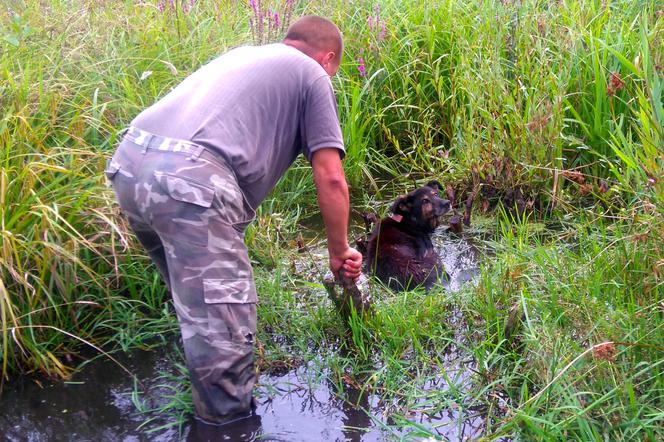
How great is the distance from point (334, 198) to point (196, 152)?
76cm

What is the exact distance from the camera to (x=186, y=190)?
386cm

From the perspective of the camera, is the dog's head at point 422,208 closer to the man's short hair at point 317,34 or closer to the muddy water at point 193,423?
the muddy water at point 193,423

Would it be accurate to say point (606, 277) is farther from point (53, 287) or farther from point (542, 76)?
point (53, 287)

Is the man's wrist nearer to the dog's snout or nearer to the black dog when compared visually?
the black dog

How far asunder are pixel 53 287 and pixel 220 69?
73.6 inches

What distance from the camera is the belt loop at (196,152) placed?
3893 millimetres


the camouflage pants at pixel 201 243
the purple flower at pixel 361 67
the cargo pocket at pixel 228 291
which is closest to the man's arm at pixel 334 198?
the camouflage pants at pixel 201 243

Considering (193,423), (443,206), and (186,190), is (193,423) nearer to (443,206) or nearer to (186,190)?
(186,190)

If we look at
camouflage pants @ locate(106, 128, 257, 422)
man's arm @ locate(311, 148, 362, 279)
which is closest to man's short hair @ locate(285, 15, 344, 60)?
man's arm @ locate(311, 148, 362, 279)

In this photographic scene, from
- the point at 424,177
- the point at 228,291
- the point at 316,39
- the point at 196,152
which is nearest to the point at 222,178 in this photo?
the point at 196,152

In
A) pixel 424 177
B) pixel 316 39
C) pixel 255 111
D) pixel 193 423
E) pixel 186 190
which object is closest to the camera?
pixel 186 190

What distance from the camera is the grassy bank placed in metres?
4.21

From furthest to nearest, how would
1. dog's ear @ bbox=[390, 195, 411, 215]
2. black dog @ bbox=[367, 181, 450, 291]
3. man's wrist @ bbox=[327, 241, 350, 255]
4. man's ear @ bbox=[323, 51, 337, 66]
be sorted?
dog's ear @ bbox=[390, 195, 411, 215] → black dog @ bbox=[367, 181, 450, 291] → man's ear @ bbox=[323, 51, 337, 66] → man's wrist @ bbox=[327, 241, 350, 255]

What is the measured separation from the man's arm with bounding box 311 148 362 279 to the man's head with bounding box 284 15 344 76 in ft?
2.11
